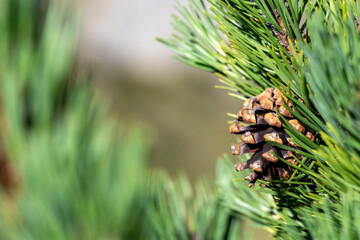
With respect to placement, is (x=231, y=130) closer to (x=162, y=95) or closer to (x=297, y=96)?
(x=297, y=96)

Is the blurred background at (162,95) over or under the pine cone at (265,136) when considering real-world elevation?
under

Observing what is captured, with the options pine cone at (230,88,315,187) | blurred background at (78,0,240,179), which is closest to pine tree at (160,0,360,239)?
pine cone at (230,88,315,187)

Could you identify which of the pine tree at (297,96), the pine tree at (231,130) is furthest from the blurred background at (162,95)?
the pine tree at (297,96)

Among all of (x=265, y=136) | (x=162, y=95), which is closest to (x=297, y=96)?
(x=265, y=136)

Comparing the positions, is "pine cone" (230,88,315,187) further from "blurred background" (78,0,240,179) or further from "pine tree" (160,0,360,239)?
"blurred background" (78,0,240,179)

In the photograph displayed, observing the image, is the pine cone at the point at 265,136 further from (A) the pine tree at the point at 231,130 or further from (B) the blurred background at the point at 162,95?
(B) the blurred background at the point at 162,95

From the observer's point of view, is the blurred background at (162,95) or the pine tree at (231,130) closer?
the pine tree at (231,130)

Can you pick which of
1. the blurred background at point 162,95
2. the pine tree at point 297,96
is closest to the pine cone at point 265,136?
the pine tree at point 297,96

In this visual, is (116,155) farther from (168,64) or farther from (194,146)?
(168,64)
